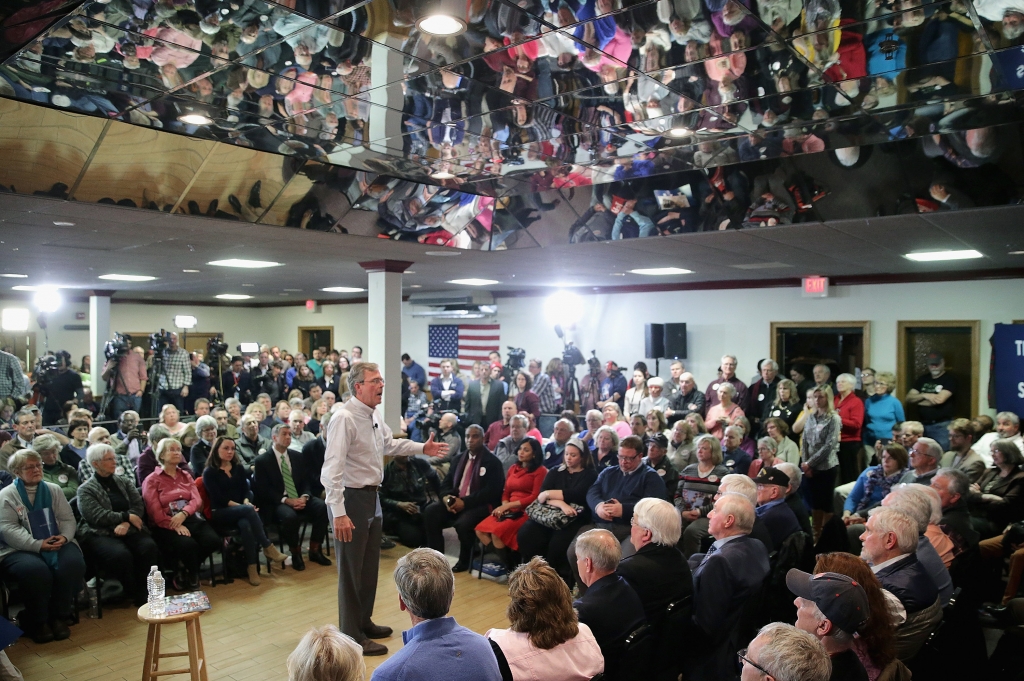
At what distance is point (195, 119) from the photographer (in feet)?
11.9

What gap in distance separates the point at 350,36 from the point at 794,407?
617cm

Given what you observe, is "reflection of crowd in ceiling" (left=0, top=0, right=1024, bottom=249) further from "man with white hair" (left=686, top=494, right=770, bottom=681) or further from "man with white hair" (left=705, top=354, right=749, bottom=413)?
"man with white hair" (left=705, top=354, right=749, bottom=413)

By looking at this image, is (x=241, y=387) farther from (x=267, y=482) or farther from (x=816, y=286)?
(x=816, y=286)

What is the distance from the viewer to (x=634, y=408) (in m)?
8.98

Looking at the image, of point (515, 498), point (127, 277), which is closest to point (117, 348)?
point (127, 277)

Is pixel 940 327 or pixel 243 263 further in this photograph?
pixel 940 327

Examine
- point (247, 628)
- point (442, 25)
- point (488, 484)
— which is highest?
point (442, 25)

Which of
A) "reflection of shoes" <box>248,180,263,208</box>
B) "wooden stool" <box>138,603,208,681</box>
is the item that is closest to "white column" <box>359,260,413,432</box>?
"reflection of shoes" <box>248,180,263,208</box>

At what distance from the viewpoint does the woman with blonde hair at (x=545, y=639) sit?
7.39 feet

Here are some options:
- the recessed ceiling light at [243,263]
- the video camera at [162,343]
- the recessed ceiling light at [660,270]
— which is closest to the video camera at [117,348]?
the video camera at [162,343]

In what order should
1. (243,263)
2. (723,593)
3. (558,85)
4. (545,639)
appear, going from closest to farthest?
(545,639) < (723,593) < (558,85) < (243,263)

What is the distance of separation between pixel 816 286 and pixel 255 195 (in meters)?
7.05

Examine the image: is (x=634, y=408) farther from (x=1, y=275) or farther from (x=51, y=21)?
(x=1, y=275)

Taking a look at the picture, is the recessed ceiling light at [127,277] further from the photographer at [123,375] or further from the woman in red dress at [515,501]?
the woman in red dress at [515,501]
